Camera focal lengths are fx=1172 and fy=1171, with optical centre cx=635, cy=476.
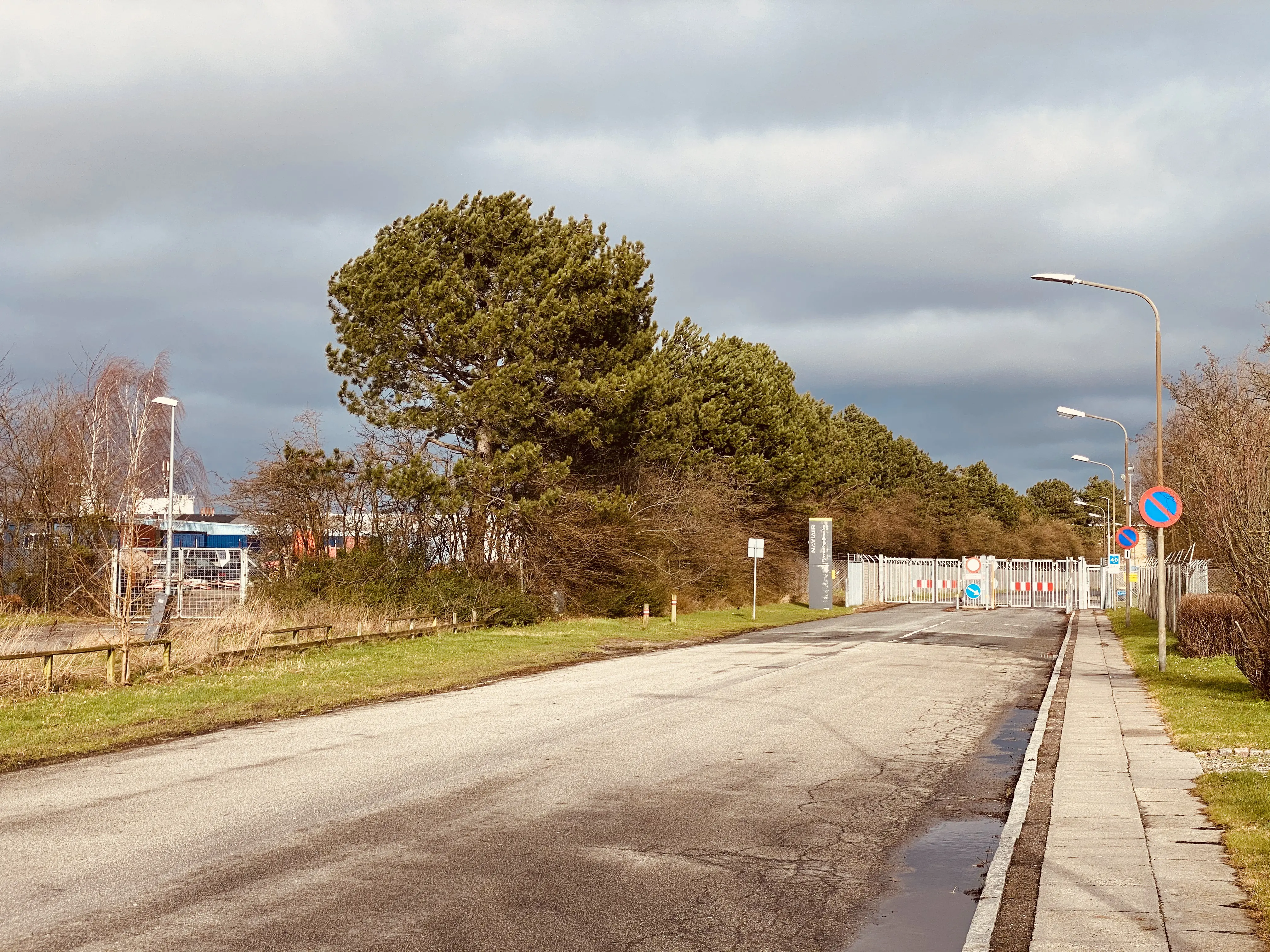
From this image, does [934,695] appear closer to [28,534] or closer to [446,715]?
[446,715]

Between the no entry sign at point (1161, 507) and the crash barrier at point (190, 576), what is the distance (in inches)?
763

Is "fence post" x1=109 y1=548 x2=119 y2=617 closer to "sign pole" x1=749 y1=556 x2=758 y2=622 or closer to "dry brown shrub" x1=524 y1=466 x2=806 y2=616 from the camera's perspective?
"dry brown shrub" x1=524 y1=466 x2=806 y2=616

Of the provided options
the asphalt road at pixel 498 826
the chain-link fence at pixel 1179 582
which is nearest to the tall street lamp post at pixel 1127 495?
the chain-link fence at pixel 1179 582

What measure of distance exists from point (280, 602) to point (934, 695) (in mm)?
16924

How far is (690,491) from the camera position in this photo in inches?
1666

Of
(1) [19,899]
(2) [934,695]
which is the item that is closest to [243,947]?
(1) [19,899]

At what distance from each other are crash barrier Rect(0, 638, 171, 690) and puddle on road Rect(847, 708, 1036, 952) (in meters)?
12.3

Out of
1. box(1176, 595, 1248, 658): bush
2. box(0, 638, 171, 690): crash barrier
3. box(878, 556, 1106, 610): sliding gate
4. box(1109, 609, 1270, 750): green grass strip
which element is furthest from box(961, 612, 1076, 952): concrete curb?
box(878, 556, 1106, 610): sliding gate

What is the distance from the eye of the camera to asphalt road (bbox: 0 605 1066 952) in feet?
19.6

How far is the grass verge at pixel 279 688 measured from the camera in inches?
503

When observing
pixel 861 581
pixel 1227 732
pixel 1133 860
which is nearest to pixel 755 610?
pixel 861 581

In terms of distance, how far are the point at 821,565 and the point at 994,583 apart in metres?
10.6

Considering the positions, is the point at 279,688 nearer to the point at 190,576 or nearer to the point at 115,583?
the point at 115,583

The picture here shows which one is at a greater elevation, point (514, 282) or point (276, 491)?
point (514, 282)
